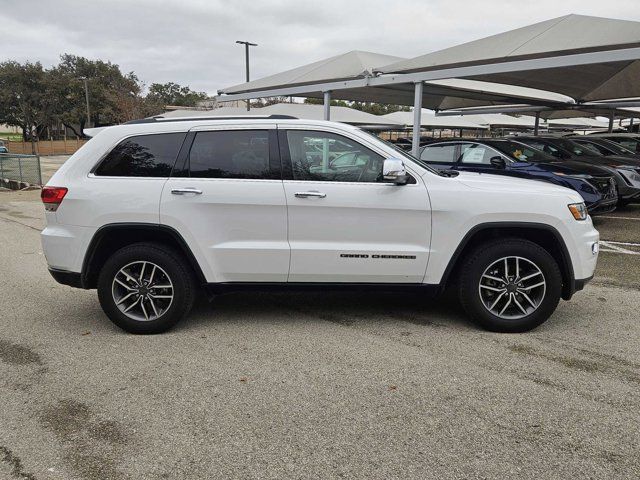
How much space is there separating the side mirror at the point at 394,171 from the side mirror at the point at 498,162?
6146 millimetres

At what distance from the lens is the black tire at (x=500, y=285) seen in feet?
14.5

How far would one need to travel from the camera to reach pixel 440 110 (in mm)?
23297

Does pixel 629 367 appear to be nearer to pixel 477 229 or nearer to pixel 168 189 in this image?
pixel 477 229

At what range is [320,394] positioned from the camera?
3.48 meters

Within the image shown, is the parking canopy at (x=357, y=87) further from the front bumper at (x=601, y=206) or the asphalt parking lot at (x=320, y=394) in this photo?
the asphalt parking lot at (x=320, y=394)

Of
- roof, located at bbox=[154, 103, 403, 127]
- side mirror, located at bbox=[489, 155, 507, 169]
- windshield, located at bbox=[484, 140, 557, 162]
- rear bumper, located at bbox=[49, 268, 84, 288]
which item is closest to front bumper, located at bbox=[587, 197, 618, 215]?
windshield, located at bbox=[484, 140, 557, 162]

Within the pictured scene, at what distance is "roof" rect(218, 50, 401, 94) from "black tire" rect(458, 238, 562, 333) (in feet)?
31.8

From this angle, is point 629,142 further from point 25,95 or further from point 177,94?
point 177,94

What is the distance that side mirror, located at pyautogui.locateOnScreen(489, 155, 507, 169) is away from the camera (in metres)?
9.86

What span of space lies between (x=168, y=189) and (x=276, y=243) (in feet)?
3.25

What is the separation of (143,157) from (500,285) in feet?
10.5

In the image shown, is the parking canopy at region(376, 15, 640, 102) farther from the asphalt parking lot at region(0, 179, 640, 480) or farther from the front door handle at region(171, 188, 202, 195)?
the front door handle at region(171, 188, 202, 195)

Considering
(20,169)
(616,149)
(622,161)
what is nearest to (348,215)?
(622,161)

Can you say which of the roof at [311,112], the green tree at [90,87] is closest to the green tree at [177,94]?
the green tree at [90,87]
